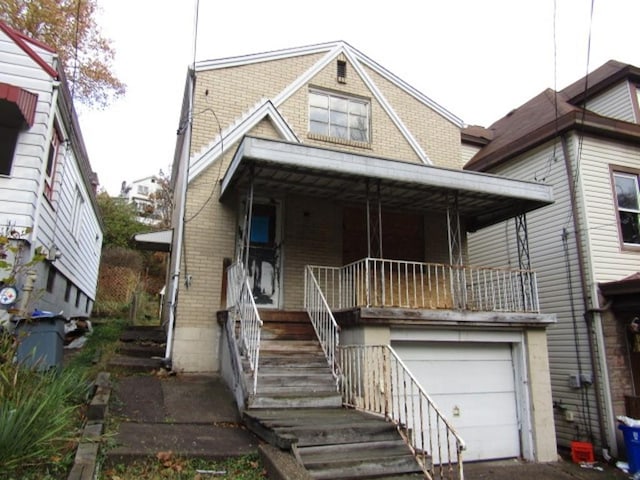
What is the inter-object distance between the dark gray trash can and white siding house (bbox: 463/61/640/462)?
393 inches

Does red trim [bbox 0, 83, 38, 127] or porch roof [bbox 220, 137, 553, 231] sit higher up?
red trim [bbox 0, 83, 38, 127]

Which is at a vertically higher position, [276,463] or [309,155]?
[309,155]

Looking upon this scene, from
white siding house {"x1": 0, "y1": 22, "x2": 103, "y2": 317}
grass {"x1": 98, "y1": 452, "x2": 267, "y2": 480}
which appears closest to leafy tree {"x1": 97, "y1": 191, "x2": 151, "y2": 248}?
white siding house {"x1": 0, "y1": 22, "x2": 103, "y2": 317}

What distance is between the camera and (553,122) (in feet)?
36.3

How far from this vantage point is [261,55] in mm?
10391

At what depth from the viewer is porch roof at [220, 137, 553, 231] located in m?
7.16

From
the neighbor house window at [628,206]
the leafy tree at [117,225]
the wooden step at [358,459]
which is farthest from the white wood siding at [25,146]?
the leafy tree at [117,225]

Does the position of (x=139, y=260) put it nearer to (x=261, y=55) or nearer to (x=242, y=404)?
(x=261, y=55)

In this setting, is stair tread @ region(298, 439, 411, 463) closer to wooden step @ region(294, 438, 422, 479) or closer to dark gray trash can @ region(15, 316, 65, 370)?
wooden step @ region(294, 438, 422, 479)

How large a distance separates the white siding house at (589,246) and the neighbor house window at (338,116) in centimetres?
420

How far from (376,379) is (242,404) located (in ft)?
6.20

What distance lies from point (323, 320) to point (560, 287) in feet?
20.5

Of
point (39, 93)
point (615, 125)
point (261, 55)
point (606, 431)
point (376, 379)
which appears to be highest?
point (261, 55)

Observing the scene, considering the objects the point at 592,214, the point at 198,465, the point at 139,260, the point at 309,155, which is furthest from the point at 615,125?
the point at 139,260
